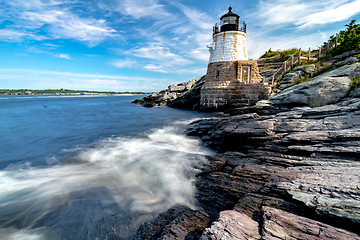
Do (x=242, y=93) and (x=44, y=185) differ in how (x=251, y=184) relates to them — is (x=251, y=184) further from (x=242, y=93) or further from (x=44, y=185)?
(x=242, y=93)

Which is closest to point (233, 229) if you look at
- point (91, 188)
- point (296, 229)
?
point (296, 229)

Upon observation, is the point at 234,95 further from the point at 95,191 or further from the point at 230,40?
the point at 95,191

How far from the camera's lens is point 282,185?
3873 millimetres

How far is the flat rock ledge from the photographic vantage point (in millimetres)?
2750

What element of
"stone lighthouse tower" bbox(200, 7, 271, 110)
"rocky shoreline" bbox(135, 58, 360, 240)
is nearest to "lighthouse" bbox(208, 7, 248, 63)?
"stone lighthouse tower" bbox(200, 7, 271, 110)

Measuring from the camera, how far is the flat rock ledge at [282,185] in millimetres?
2750

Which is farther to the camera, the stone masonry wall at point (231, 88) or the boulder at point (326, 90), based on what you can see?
the stone masonry wall at point (231, 88)

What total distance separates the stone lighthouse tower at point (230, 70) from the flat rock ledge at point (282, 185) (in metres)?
13.0

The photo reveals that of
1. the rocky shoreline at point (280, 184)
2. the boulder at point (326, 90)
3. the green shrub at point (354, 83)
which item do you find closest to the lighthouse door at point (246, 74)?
the boulder at point (326, 90)

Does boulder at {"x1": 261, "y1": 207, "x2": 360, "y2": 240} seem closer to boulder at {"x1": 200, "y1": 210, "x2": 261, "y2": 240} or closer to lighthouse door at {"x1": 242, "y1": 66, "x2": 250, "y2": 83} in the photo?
boulder at {"x1": 200, "y1": 210, "x2": 261, "y2": 240}

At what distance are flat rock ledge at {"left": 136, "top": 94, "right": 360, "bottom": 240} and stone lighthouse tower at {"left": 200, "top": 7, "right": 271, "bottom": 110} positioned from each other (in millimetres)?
12966

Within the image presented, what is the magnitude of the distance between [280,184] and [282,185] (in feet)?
0.20

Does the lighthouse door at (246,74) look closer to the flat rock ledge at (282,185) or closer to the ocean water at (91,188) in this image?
the flat rock ledge at (282,185)

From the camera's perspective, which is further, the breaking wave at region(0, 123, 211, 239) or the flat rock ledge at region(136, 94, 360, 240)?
the breaking wave at region(0, 123, 211, 239)
